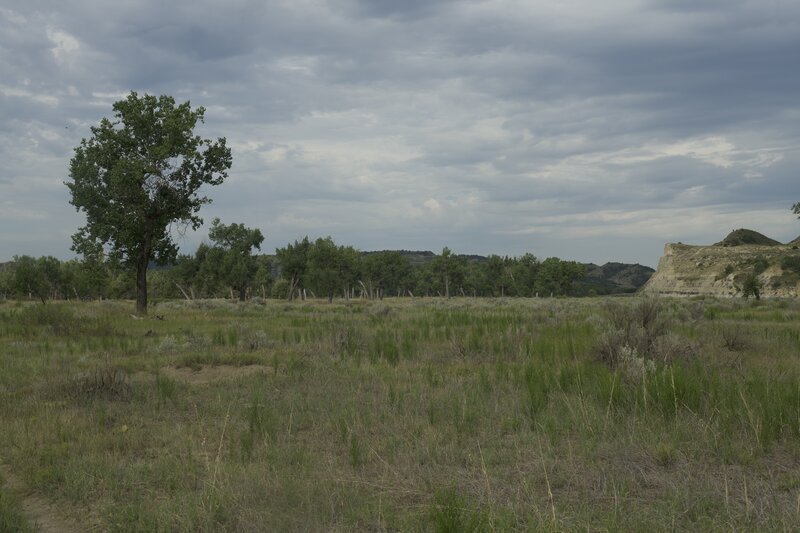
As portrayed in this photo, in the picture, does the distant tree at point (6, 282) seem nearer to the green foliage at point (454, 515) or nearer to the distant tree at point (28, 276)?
the distant tree at point (28, 276)

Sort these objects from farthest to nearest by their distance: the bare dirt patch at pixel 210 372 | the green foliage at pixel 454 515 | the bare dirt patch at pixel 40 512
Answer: the bare dirt patch at pixel 210 372
the bare dirt patch at pixel 40 512
the green foliage at pixel 454 515

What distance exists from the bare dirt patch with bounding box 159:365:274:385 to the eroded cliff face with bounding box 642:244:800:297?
64983 millimetres

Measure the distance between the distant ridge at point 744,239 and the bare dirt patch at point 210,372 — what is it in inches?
4639

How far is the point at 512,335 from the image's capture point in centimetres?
1502

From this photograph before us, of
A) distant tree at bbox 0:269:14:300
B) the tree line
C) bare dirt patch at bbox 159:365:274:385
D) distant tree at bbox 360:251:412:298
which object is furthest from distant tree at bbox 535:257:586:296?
bare dirt patch at bbox 159:365:274:385

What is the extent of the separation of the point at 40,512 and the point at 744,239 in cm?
13020

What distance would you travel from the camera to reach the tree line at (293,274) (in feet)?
257

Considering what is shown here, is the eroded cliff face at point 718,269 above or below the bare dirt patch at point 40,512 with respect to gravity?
above

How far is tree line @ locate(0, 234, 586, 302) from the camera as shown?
257ft

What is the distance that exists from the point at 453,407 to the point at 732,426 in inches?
A: 127

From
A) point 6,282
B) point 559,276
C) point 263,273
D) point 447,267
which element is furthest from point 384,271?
point 6,282

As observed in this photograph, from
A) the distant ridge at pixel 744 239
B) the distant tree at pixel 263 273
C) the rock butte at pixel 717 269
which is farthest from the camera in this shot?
the distant ridge at pixel 744 239

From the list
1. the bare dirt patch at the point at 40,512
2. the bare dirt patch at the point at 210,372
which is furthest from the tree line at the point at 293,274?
the bare dirt patch at the point at 40,512

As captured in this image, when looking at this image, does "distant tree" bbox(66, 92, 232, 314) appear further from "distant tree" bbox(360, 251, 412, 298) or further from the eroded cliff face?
"distant tree" bbox(360, 251, 412, 298)
